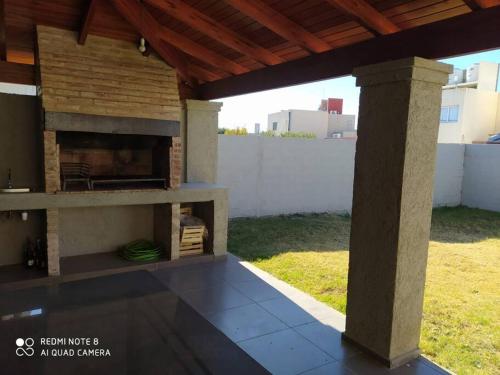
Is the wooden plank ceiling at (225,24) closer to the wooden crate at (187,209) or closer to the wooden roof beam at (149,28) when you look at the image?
the wooden roof beam at (149,28)

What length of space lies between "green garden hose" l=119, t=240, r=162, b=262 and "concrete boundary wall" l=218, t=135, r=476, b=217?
3.50 meters

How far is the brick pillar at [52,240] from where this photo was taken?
4598mm

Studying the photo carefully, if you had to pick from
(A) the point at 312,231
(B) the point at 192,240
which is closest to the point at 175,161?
(B) the point at 192,240

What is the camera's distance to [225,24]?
166 inches

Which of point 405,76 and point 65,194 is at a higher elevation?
point 405,76

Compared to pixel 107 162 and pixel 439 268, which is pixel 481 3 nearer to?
pixel 439 268

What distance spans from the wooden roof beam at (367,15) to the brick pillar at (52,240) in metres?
4.00

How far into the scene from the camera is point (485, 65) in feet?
74.1

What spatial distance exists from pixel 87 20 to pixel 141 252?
3224 mm

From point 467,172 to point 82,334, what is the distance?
41.0 feet

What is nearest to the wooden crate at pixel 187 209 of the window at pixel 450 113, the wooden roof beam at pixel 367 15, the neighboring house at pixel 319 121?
the wooden roof beam at pixel 367 15

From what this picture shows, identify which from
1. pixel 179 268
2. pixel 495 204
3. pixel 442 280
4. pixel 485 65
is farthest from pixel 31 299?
pixel 485 65

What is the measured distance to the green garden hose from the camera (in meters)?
5.47

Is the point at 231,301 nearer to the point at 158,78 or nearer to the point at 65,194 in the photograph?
the point at 65,194
